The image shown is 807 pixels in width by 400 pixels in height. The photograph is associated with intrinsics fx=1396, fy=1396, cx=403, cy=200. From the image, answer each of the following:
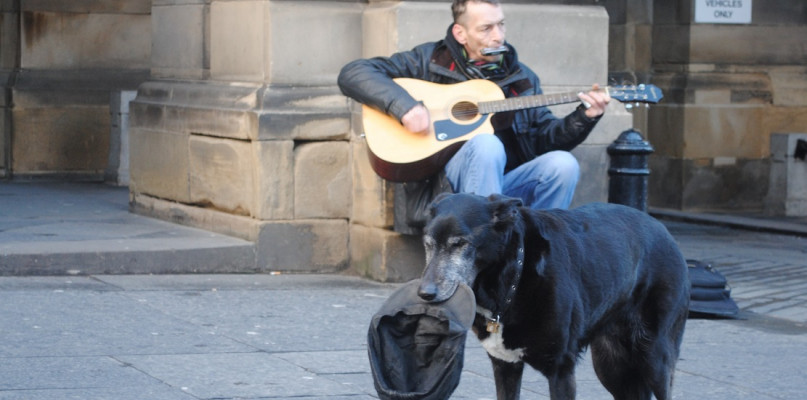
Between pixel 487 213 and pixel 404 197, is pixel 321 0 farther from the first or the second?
pixel 487 213

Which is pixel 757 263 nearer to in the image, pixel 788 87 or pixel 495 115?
pixel 495 115

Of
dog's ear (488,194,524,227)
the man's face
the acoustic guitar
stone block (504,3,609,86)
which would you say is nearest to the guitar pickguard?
the acoustic guitar

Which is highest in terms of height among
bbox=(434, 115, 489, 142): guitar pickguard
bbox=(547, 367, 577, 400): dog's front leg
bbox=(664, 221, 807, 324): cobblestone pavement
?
bbox=(434, 115, 489, 142): guitar pickguard

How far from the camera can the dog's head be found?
3.74 m

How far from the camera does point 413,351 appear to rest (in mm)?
3939

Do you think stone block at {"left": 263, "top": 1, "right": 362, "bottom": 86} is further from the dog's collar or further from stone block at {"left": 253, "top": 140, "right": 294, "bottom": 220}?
the dog's collar

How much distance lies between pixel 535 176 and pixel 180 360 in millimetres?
1895


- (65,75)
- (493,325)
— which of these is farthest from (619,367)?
(65,75)

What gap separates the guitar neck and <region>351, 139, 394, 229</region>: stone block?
4.12 feet

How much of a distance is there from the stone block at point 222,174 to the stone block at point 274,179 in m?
0.08

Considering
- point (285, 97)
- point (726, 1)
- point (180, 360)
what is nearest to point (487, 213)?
point (180, 360)

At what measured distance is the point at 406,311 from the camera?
3871 millimetres

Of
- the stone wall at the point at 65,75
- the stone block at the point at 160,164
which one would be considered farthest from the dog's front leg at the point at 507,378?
the stone wall at the point at 65,75

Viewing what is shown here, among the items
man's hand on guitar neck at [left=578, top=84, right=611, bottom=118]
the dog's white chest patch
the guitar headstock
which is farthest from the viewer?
the guitar headstock
